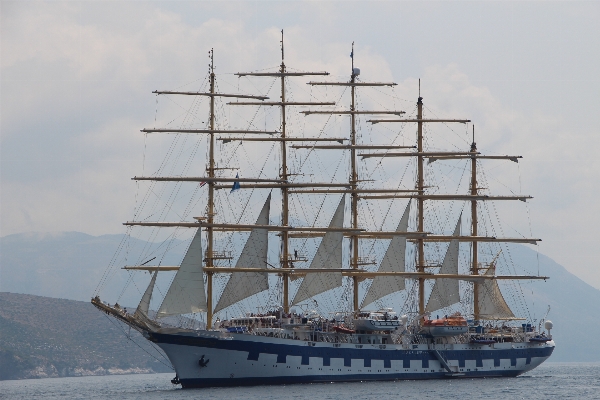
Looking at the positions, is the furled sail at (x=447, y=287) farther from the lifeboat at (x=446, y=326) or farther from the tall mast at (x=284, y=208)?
the tall mast at (x=284, y=208)

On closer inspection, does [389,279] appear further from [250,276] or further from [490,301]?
[250,276]

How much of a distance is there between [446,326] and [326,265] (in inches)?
513

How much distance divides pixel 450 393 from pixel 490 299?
25.4 metres

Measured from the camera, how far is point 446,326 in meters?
94.6

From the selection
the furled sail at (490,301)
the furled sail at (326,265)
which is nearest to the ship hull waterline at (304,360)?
the furled sail at (490,301)

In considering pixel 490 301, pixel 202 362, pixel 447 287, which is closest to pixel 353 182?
pixel 447 287

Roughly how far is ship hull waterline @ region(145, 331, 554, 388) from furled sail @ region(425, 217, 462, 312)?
438cm

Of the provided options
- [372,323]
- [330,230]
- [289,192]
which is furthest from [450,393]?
[289,192]

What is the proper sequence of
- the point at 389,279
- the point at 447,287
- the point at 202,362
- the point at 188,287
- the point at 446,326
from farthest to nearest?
the point at 447,287 < the point at 446,326 < the point at 389,279 < the point at 202,362 < the point at 188,287

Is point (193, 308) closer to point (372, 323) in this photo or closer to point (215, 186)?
point (215, 186)

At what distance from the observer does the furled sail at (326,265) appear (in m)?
90.5

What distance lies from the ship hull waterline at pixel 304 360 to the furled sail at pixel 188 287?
2111 millimetres

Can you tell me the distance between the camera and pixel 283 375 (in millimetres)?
83625

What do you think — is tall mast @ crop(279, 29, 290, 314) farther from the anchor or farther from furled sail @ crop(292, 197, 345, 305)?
the anchor
